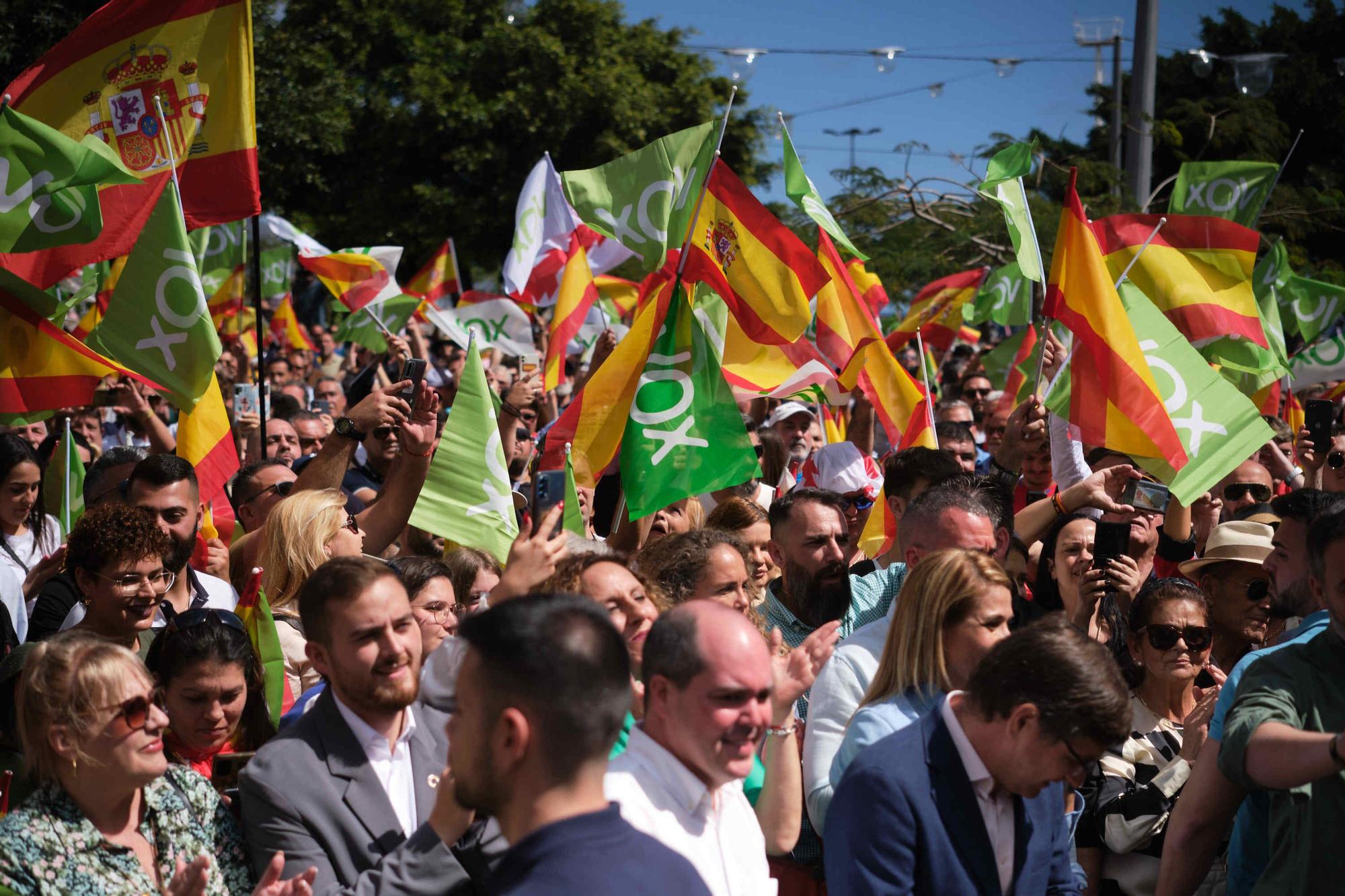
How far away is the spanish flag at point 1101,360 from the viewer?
596 centimetres

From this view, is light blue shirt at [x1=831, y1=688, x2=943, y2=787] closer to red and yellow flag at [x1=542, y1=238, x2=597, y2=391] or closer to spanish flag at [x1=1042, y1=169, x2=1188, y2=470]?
spanish flag at [x1=1042, y1=169, x2=1188, y2=470]

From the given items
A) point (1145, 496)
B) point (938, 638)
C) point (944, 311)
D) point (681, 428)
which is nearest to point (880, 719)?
point (938, 638)

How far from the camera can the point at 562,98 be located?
2630cm

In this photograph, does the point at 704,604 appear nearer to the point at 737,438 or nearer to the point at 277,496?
the point at 737,438

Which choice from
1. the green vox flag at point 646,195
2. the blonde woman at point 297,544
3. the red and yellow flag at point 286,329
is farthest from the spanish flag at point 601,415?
the red and yellow flag at point 286,329

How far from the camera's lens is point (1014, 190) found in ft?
25.9

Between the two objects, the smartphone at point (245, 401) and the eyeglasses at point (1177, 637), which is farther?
the smartphone at point (245, 401)

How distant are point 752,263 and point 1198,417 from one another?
8.19 ft

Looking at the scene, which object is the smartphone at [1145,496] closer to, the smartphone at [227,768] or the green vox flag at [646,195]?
the green vox flag at [646,195]

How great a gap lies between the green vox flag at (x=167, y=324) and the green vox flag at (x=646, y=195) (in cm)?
246

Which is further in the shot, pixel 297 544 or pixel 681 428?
pixel 681 428

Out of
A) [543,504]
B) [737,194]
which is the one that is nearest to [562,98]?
[737,194]

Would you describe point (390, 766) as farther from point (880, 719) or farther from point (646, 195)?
point (646, 195)

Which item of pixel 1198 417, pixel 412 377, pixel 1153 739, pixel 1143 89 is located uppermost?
pixel 1143 89
